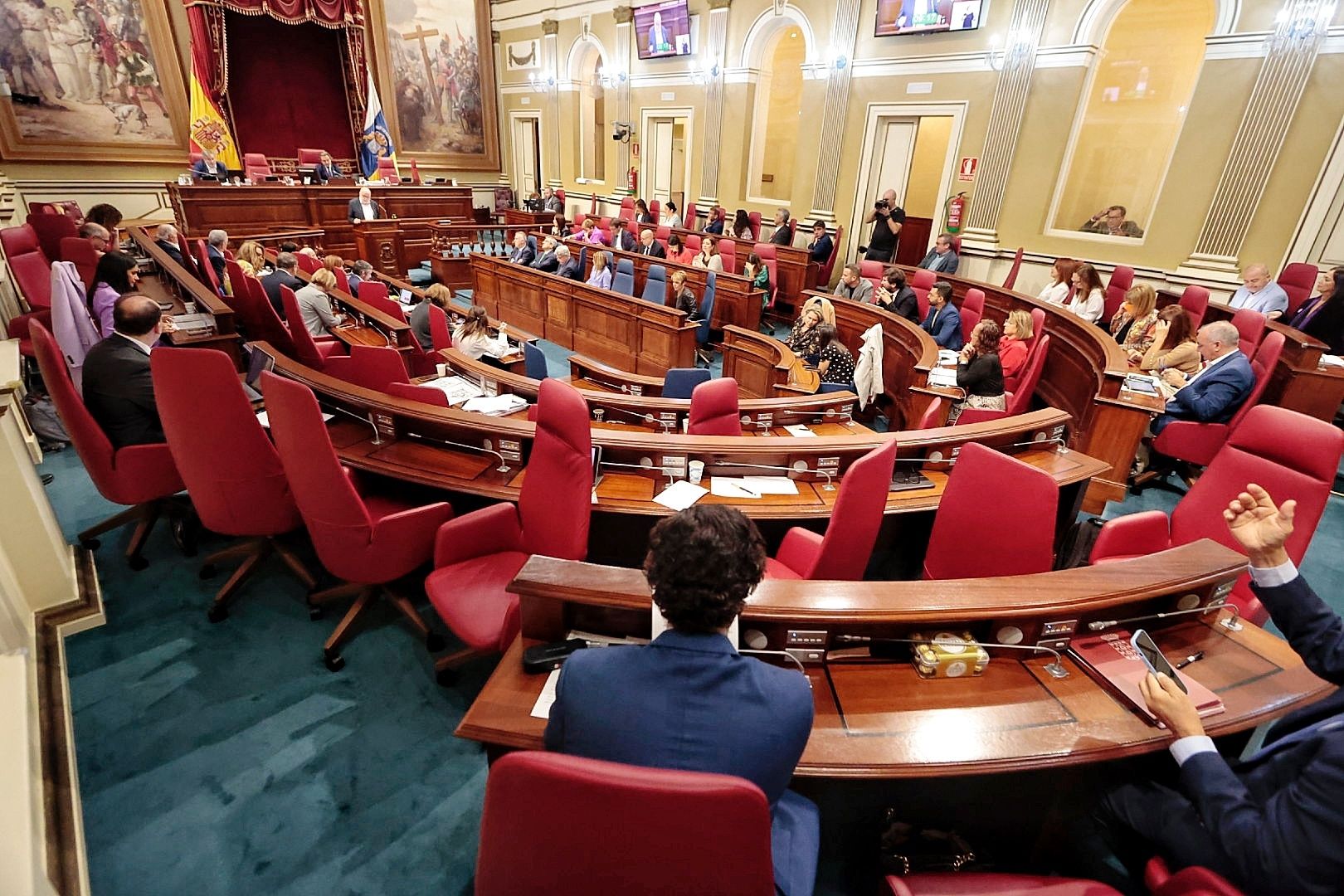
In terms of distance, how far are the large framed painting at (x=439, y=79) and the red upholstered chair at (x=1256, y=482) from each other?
16159 mm

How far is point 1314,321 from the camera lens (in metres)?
5.30

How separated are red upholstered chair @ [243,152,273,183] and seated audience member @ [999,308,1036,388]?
12.6 m

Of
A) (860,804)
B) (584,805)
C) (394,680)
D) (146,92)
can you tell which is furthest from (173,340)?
(146,92)

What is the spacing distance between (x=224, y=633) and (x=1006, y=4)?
34.9 feet

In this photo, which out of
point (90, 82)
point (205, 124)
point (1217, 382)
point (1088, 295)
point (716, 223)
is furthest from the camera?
point (205, 124)

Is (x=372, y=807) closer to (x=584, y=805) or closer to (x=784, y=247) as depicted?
(x=584, y=805)

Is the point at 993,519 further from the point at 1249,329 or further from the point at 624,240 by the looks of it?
the point at 624,240

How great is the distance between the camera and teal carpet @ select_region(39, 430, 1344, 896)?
190 centimetres

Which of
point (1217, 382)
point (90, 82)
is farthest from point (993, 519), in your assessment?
point (90, 82)

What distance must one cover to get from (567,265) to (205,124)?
→ 8838mm

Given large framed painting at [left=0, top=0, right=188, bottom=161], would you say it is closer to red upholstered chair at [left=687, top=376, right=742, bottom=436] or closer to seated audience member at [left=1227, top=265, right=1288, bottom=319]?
red upholstered chair at [left=687, top=376, right=742, bottom=436]

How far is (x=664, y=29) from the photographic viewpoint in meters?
12.0

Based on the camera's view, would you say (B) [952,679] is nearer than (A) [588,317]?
Yes

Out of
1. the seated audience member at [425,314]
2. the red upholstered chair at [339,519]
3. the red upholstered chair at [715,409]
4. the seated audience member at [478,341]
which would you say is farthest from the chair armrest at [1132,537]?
the seated audience member at [425,314]
